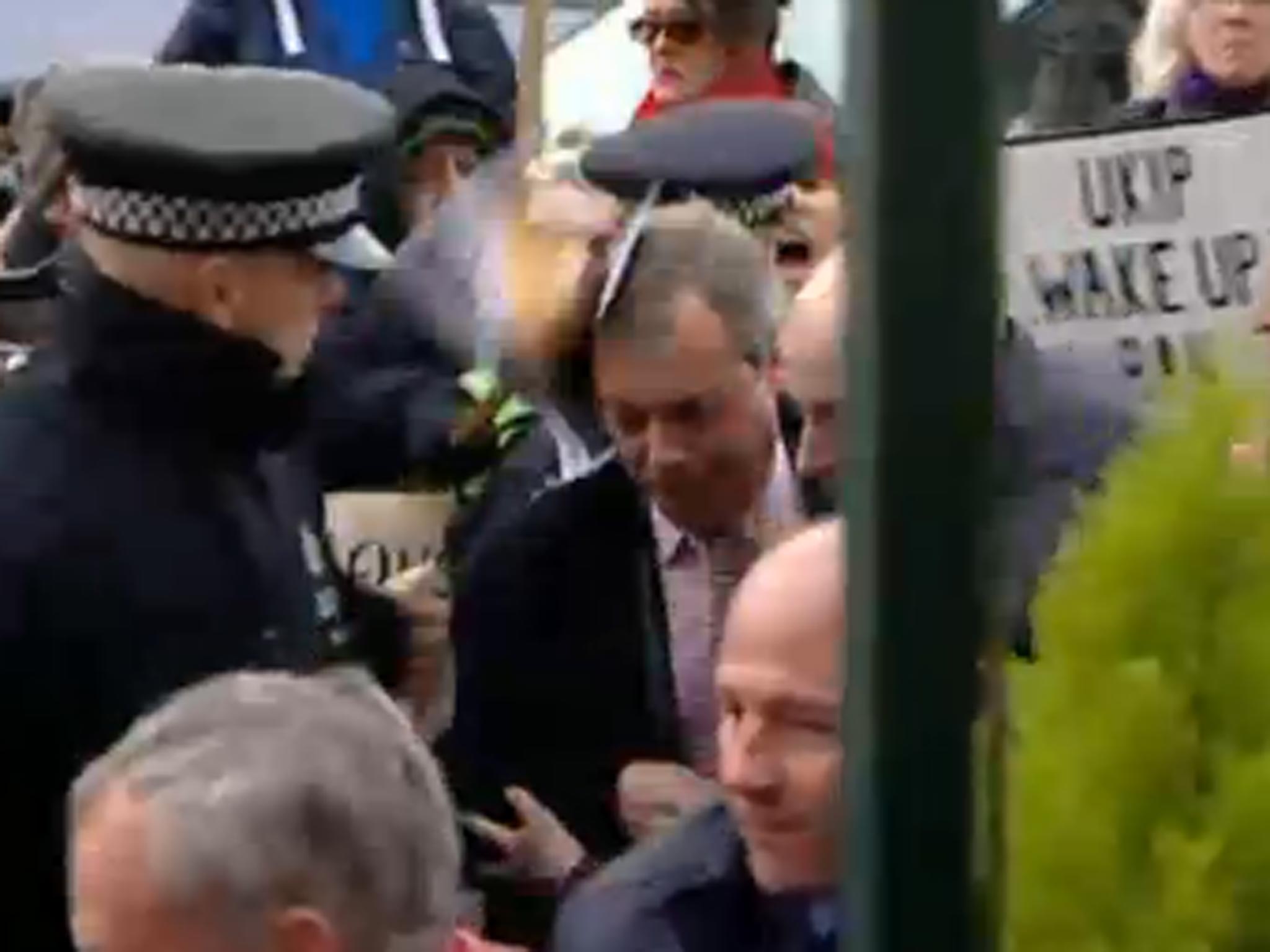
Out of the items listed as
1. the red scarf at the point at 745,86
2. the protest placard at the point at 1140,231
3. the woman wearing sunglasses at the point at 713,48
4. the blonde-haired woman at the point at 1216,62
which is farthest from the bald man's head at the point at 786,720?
the woman wearing sunglasses at the point at 713,48

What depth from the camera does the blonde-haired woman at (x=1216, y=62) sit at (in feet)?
16.4

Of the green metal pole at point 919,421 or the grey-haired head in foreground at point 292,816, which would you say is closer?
the green metal pole at point 919,421

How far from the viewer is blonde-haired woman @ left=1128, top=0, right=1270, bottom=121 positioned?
5.00 metres

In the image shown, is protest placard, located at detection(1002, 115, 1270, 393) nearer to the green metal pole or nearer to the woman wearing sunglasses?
the woman wearing sunglasses

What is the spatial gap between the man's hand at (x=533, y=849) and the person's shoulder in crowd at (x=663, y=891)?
2.75 feet

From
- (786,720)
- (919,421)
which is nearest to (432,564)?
(786,720)

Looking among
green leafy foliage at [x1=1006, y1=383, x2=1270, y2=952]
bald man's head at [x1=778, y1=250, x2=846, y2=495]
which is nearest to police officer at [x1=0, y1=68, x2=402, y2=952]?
bald man's head at [x1=778, y1=250, x2=846, y2=495]

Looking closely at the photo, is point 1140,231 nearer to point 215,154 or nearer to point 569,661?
point 569,661

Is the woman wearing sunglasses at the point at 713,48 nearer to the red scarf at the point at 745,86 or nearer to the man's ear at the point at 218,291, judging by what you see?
the red scarf at the point at 745,86

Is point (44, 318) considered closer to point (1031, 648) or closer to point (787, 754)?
point (787, 754)

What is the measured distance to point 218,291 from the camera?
11.7 ft

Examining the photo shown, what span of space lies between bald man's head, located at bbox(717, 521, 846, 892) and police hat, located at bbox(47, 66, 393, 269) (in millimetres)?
1088

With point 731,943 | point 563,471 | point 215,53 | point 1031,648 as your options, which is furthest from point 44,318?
point 1031,648

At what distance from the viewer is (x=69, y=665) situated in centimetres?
333
